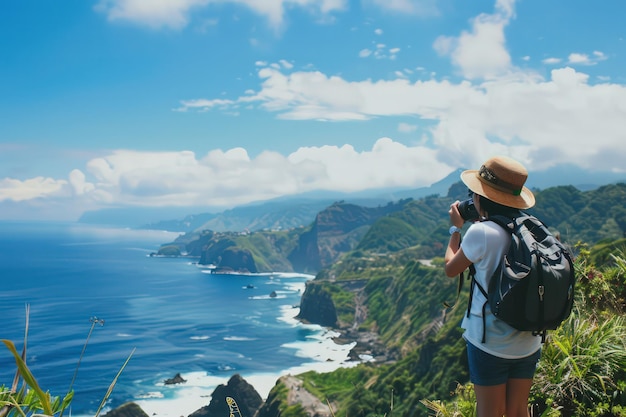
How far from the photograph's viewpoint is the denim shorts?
3.31m

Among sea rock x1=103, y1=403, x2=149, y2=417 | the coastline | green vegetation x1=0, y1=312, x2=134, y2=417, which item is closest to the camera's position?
green vegetation x1=0, y1=312, x2=134, y2=417

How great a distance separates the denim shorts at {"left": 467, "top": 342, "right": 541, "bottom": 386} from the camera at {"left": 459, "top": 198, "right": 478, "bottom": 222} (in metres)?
0.93

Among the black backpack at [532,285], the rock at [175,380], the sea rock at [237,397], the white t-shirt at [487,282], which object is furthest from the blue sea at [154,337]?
the black backpack at [532,285]

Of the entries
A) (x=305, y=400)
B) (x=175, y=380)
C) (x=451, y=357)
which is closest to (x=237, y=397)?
(x=305, y=400)

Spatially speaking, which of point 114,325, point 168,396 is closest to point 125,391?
point 168,396

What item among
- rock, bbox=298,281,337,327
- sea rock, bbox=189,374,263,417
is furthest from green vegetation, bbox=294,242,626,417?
rock, bbox=298,281,337,327

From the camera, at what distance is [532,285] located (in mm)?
2977

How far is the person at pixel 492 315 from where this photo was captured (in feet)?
10.5

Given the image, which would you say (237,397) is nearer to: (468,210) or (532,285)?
(468,210)

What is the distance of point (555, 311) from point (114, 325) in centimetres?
11008

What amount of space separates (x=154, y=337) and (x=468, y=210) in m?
97.5

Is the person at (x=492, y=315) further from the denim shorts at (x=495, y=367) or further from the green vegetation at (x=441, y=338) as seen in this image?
the green vegetation at (x=441, y=338)

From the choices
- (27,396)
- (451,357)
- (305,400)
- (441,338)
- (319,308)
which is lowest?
(319,308)

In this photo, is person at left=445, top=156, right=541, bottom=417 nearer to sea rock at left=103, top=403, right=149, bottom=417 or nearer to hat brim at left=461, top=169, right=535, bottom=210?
hat brim at left=461, top=169, right=535, bottom=210
